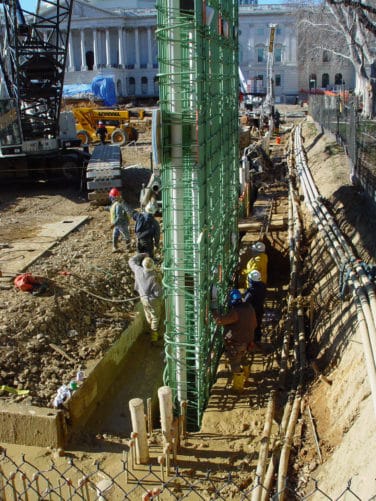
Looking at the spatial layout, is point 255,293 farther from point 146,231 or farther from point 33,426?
point 33,426

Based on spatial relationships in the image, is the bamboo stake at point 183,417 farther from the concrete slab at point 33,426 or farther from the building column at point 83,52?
the building column at point 83,52

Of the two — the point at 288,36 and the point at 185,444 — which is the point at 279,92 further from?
the point at 185,444

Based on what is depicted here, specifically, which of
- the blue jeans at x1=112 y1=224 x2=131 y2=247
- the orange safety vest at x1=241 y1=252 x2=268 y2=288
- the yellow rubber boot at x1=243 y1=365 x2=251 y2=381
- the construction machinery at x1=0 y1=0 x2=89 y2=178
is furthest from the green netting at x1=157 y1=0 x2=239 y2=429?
the construction machinery at x1=0 y1=0 x2=89 y2=178

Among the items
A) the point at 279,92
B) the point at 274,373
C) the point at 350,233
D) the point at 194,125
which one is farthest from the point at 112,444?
the point at 279,92

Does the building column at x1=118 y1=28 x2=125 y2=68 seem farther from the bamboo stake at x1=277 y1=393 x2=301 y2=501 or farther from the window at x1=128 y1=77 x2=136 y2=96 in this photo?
the bamboo stake at x1=277 y1=393 x2=301 y2=501

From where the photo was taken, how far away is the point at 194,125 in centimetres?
651

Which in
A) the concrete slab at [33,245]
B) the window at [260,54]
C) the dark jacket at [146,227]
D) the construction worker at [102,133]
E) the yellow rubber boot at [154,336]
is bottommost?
the yellow rubber boot at [154,336]

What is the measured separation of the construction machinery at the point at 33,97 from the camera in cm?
1791

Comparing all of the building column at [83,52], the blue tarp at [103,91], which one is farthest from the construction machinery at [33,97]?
the building column at [83,52]

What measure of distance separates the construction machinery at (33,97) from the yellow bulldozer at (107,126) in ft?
29.0

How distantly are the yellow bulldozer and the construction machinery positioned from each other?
883 centimetres

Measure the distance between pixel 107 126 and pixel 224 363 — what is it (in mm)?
24849

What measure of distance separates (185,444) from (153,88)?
3216 inches

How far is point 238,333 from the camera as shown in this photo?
783 centimetres
